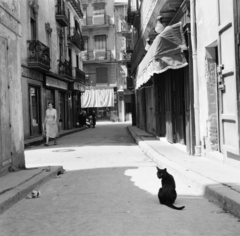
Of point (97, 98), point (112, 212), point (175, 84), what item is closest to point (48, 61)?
point (175, 84)

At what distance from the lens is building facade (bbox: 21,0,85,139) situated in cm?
1892

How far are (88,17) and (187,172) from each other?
139 feet

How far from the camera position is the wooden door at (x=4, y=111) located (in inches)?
269

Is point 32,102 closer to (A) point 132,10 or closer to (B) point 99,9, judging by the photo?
(A) point 132,10

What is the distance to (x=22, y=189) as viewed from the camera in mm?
5621

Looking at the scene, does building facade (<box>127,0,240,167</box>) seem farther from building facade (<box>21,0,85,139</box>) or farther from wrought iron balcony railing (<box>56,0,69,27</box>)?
wrought iron balcony railing (<box>56,0,69,27</box>)

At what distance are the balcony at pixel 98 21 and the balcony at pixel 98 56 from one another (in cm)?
341

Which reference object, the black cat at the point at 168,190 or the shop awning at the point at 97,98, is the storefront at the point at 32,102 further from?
the shop awning at the point at 97,98

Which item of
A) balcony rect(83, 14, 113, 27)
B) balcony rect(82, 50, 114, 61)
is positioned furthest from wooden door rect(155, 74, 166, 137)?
balcony rect(83, 14, 113, 27)

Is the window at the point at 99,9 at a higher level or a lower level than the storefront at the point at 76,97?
higher

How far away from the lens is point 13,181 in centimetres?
622

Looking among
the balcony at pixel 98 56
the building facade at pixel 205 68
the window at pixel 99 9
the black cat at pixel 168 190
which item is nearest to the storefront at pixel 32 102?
the building facade at pixel 205 68

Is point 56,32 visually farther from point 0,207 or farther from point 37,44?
point 0,207

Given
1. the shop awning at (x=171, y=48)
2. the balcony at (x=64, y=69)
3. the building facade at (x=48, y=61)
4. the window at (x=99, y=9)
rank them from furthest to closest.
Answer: the window at (x=99, y=9) < the balcony at (x=64, y=69) < the building facade at (x=48, y=61) < the shop awning at (x=171, y=48)
